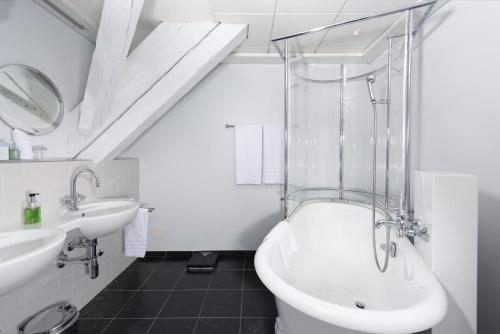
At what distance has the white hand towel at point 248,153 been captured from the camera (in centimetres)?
234

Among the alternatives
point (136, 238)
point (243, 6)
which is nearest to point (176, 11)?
point (243, 6)

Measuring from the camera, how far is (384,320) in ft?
2.23

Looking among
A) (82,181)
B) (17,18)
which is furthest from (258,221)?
(17,18)

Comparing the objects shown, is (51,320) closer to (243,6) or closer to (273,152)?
(273,152)

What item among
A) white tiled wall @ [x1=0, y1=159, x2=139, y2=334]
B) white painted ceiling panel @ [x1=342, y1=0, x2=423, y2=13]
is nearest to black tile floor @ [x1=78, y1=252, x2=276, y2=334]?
white tiled wall @ [x1=0, y1=159, x2=139, y2=334]

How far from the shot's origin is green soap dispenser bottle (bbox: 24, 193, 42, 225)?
1173mm

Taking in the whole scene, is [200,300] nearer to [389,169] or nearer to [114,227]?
[114,227]

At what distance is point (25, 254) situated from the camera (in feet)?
2.62

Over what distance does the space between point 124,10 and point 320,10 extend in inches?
50.4

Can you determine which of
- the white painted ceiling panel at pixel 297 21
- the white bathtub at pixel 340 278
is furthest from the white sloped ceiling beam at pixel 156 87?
the white bathtub at pixel 340 278

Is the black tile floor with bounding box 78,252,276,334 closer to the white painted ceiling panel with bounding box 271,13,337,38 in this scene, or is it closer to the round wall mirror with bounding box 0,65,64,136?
the round wall mirror with bounding box 0,65,64,136

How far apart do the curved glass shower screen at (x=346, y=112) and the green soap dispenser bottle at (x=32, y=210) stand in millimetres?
1540

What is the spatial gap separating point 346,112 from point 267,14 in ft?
3.49

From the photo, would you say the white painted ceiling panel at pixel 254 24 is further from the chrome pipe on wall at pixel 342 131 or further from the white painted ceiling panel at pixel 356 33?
the chrome pipe on wall at pixel 342 131
